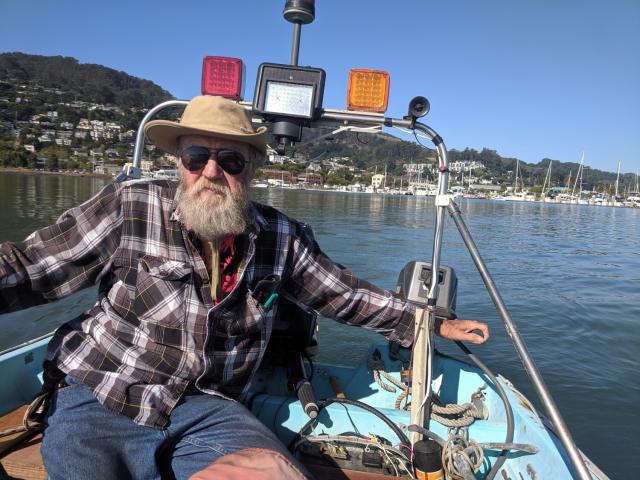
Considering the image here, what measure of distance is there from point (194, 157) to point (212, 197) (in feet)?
0.59

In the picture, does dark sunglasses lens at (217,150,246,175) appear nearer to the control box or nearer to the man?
the man

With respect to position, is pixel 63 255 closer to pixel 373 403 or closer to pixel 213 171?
pixel 213 171

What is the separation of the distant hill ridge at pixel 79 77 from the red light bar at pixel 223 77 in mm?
115013

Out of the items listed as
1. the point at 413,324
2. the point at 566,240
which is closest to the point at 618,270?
the point at 566,240

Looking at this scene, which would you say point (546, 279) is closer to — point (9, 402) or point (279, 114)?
point (279, 114)

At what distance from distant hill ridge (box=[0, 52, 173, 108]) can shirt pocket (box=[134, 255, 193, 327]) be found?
115701 millimetres

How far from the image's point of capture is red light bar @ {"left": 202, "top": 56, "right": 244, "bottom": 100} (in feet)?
7.27

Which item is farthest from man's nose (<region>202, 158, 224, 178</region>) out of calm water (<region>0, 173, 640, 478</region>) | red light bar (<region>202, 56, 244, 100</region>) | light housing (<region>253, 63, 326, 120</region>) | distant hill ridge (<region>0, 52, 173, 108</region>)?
distant hill ridge (<region>0, 52, 173, 108</region>)

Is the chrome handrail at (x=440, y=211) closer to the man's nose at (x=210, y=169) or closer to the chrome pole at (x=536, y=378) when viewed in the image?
the chrome pole at (x=536, y=378)

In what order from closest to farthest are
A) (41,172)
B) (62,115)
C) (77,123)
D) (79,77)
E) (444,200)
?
1. (444,200)
2. (41,172)
3. (77,123)
4. (62,115)
5. (79,77)

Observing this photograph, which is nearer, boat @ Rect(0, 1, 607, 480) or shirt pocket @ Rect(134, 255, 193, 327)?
shirt pocket @ Rect(134, 255, 193, 327)

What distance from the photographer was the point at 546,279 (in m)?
10.6

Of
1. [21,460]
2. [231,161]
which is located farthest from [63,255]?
[21,460]

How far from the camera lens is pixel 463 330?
2.12 metres
